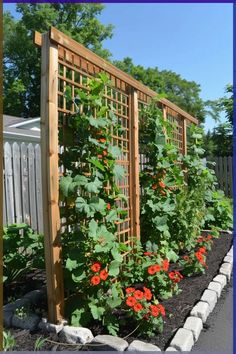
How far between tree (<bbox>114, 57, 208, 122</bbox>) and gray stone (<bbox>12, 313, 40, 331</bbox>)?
30806 mm

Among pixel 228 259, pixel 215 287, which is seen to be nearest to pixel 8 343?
pixel 215 287

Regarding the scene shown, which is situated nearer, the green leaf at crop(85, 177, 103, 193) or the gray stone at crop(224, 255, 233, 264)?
the green leaf at crop(85, 177, 103, 193)

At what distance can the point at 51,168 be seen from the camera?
2.89 m

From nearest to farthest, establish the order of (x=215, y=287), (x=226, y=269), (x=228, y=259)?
(x=215, y=287), (x=226, y=269), (x=228, y=259)

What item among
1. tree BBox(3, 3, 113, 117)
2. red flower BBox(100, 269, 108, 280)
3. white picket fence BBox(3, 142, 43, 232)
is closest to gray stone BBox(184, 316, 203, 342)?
red flower BBox(100, 269, 108, 280)

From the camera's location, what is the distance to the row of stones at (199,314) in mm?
2846

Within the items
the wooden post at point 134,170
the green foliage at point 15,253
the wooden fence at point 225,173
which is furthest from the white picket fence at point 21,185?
the wooden fence at point 225,173

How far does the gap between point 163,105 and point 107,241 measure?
10.6ft

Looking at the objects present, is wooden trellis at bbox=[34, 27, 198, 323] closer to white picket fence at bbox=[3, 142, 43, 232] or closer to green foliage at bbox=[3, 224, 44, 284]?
green foliage at bbox=[3, 224, 44, 284]

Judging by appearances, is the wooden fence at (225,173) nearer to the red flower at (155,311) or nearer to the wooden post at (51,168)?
the red flower at (155,311)

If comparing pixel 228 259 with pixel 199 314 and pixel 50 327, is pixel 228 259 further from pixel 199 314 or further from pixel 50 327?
pixel 50 327

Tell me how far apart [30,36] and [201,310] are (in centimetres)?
2417

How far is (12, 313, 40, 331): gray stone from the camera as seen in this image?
296cm

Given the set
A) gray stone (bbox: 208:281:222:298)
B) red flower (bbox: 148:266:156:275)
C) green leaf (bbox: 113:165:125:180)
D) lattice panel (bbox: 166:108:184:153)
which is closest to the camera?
green leaf (bbox: 113:165:125:180)
